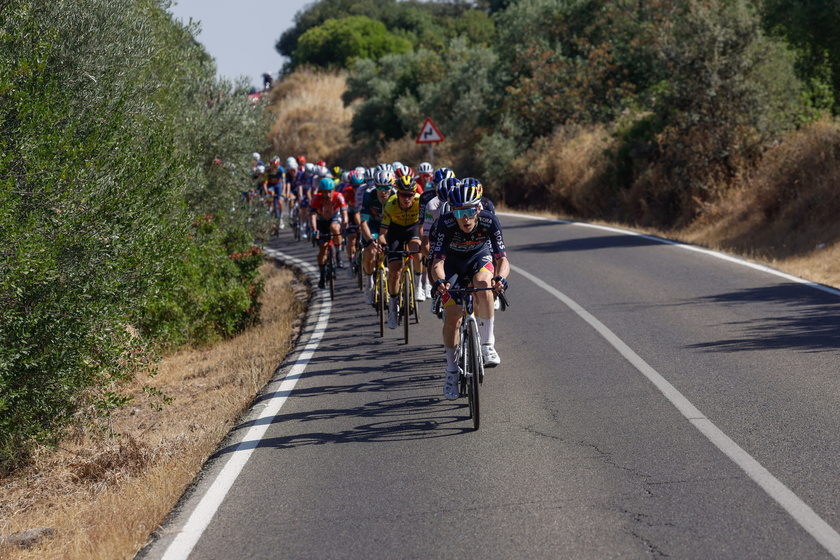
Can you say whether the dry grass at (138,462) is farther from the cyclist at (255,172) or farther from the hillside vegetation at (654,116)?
the hillside vegetation at (654,116)

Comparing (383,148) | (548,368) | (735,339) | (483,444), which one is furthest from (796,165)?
(383,148)

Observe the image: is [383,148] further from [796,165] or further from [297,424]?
[297,424]

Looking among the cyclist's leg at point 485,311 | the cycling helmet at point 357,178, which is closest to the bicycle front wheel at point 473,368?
the cyclist's leg at point 485,311

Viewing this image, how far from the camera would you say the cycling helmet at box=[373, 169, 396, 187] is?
13.8m

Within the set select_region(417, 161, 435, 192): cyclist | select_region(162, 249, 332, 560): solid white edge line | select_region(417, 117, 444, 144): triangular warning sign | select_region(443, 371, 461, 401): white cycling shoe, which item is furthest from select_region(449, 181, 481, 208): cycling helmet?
select_region(417, 117, 444, 144): triangular warning sign

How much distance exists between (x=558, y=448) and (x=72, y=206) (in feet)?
17.2

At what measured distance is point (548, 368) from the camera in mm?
10453

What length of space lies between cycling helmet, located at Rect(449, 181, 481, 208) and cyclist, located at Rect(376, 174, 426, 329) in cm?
377

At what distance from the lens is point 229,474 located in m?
7.51

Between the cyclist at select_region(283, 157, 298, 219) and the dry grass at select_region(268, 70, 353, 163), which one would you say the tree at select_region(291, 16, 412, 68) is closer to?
the dry grass at select_region(268, 70, 353, 163)

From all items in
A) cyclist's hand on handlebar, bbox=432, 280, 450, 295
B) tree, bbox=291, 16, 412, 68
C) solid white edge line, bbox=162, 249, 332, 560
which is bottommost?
solid white edge line, bbox=162, 249, 332, 560

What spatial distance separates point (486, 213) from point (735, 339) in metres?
3.61

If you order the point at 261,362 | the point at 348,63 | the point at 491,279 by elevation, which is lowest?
the point at 261,362

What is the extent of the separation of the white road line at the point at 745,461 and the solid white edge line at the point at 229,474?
11.4ft
